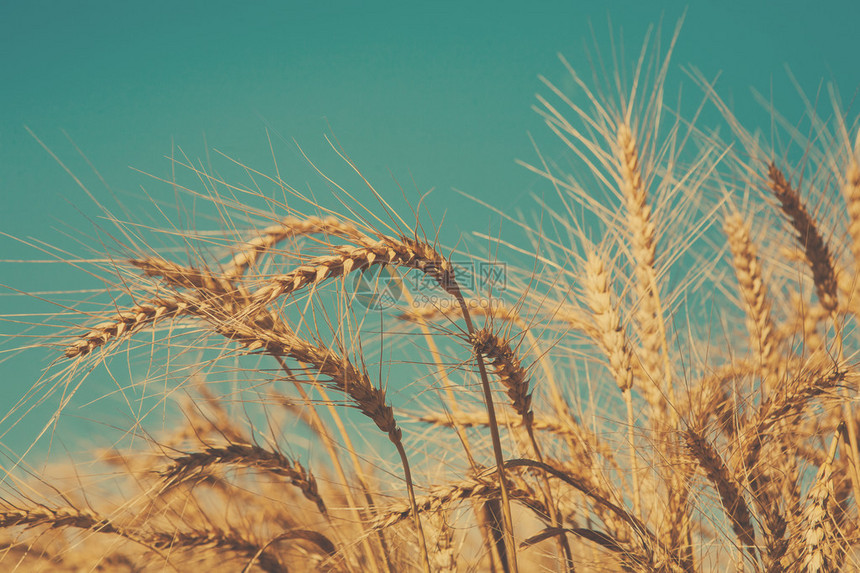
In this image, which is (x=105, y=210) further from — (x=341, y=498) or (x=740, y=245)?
(x=740, y=245)

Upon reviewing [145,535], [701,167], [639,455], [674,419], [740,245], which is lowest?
[145,535]

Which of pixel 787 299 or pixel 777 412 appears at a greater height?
pixel 787 299

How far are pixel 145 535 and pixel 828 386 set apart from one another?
1.87 metres

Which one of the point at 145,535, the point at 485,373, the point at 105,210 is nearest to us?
the point at 485,373

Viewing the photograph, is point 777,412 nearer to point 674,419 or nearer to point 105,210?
point 674,419

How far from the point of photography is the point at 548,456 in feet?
5.86

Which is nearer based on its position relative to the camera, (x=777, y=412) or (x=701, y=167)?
(x=777, y=412)

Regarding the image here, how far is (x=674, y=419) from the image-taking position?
5.17ft

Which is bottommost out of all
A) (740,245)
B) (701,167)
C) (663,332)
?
(663,332)

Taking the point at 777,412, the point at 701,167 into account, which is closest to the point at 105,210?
the point at 777,412

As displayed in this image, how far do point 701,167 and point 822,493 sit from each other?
4.16 feet

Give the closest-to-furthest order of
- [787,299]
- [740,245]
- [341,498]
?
1. [341,498]
2. [740,245]
3. [787,299]

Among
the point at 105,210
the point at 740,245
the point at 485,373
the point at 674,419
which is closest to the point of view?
the point at 485,373

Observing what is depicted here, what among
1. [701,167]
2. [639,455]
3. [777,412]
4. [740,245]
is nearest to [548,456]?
[639,455]
